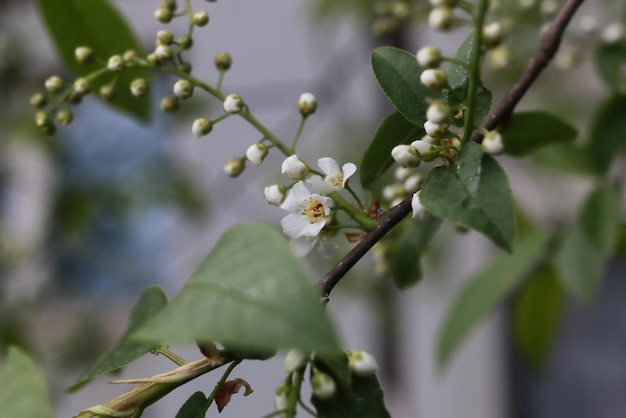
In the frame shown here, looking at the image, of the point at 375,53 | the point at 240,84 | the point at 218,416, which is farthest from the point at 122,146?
the point at 375,53

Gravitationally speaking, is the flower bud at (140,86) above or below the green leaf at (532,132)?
above

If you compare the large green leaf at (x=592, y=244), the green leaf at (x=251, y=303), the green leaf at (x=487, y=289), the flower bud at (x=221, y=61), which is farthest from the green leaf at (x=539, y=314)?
the green leaf at (x=251, y=303)

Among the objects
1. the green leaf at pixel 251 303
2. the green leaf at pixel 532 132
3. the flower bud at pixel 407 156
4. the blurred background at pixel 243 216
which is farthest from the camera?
the blurred background at pixel 243 216

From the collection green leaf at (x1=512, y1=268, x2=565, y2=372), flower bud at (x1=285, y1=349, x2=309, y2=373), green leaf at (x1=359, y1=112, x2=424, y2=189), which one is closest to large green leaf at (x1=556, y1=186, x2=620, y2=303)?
green leaf at (x1=512, y1=268, x2=565, y2=372)

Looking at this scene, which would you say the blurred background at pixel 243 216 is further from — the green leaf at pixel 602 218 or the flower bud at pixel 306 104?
the flower bud at pixel 306 104

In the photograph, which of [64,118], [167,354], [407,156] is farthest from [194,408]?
[64,118]

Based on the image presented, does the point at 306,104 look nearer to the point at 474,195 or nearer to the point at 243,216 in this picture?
the point at 474,195

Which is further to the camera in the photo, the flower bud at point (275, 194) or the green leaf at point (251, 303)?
the flower bud at point (275, 194)

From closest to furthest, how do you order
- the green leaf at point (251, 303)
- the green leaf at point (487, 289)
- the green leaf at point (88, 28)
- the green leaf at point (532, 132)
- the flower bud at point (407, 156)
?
the green leaf at point (251, 303) < the flower bud at point (407, 156) < the green leaf at point (532, 132) < the green leaf at point (88, 28) < the green leaf at point (487, 289)
